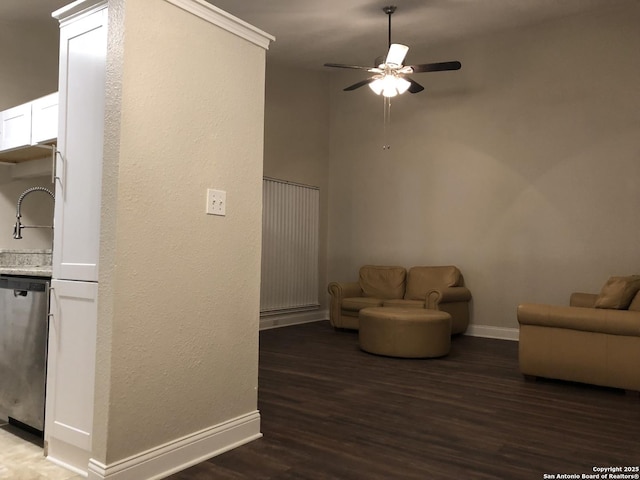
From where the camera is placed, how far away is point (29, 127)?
3.63 m

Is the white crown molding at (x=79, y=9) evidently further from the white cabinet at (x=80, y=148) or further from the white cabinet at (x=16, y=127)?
the white cabinet at (x=16, y=127)

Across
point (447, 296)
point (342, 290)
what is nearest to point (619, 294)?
point (447, 296)

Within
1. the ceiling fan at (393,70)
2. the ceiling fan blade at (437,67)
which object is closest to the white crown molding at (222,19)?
the ceiling fan at (393,70)

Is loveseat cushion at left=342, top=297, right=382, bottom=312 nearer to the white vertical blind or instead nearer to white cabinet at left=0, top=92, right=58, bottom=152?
the white vertical blind

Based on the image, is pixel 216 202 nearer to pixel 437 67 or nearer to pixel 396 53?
pixel 396 53

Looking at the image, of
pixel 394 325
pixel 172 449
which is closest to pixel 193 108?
pixel 172 449

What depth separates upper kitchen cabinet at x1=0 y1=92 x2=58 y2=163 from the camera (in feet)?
11.2

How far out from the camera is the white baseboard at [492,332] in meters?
5.97

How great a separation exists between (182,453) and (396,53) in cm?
397

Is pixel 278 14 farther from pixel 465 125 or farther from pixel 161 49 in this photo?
pixel 161 49

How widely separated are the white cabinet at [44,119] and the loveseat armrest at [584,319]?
3.64 m

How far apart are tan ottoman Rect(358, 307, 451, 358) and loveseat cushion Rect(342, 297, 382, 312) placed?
114cm

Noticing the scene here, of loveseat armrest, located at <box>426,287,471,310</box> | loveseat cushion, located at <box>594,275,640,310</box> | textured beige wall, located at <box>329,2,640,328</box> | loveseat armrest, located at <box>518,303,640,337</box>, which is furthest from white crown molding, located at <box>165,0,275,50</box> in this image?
textured beige wall, located at <box>329,2,640,328</box>

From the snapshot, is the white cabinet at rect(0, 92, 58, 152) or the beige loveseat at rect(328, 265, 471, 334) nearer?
the white cabinet at rect(0, 92, 58, 152)
